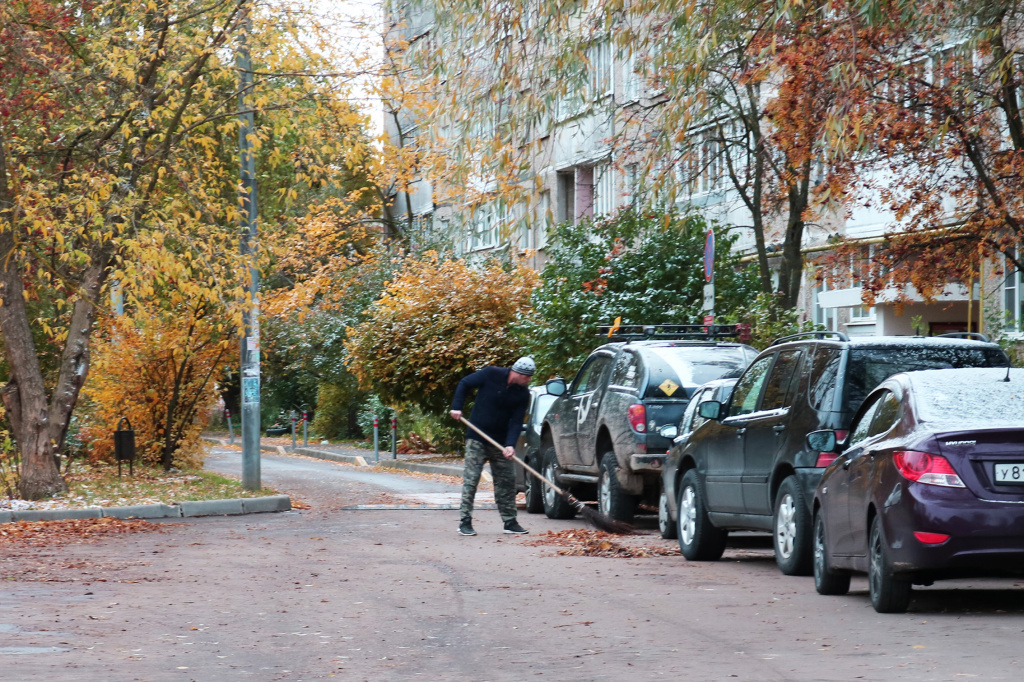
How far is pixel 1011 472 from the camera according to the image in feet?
28.6

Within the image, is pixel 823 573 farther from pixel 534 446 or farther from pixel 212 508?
pixel 212 508

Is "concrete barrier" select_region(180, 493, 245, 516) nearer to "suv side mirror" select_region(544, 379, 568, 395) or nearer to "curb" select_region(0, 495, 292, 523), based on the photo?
"curb" select_region(0, 495, 292, 523)

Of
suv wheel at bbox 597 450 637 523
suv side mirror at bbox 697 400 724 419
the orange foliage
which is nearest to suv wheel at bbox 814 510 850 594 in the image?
suv side mirror at bbox 697 400 724 419

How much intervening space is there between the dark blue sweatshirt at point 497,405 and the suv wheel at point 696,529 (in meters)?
2.90

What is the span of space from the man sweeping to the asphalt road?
164 centimetres

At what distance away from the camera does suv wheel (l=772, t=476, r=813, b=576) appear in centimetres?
1108

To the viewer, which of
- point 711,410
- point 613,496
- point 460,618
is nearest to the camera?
point 460,618

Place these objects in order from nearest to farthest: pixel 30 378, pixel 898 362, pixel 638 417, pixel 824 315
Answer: pixel 898 362 → pixel 638 417 → pixel 30 378 → pixel 824 315

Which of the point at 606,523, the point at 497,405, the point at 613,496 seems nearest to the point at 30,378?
the point at 497,405

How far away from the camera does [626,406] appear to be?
15.5 metres

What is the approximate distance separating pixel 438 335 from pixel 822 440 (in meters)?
19.0

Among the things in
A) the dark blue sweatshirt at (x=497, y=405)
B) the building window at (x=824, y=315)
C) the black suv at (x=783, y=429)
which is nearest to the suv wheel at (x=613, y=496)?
the dark blue sweatshirt at (x=497, y=405)

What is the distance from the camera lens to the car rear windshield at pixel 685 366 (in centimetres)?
1544

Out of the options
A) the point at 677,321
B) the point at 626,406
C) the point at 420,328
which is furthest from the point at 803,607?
the point at 420,328
